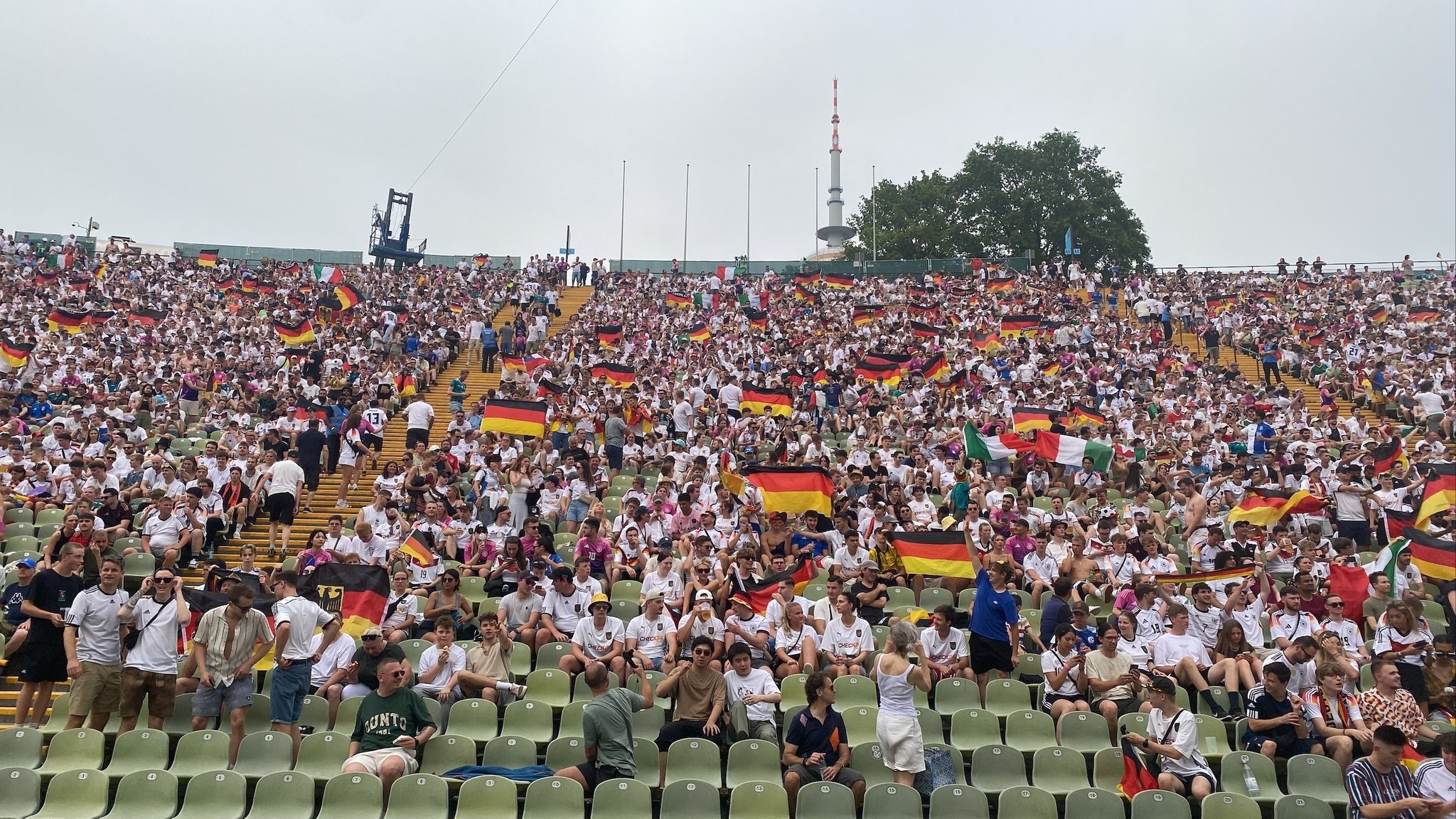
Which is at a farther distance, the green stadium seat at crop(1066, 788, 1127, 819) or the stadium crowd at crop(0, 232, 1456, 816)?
the stadium crowd at crop(0, 232, 1456, 816)

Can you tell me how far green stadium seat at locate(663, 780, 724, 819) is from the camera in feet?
26.0

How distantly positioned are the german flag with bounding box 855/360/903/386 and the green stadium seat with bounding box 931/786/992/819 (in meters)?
16.2

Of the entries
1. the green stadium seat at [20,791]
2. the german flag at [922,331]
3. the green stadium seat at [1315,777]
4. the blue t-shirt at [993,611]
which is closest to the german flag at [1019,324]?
the german flag at [922,331]

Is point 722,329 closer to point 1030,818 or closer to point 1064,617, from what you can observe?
point 1064,617

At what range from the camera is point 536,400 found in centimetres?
1794

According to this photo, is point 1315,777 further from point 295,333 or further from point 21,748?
point 295,333

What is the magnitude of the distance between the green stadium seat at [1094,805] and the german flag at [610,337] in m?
22.0

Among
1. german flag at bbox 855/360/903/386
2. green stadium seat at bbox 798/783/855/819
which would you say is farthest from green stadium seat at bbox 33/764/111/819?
german flag at bbox 855/360/903/386

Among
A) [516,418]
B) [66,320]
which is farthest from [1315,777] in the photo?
[66,320]

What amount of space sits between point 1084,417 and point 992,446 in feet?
10.9

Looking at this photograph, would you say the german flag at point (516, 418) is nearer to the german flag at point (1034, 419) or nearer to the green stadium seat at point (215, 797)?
the german flag at point (1034, 419)

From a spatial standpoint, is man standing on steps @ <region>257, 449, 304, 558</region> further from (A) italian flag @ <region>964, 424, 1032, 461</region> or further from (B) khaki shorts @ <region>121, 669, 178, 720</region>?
(A) italian flag @ <region>964, 424, 1032, 461</region>

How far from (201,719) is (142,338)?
21.5 m

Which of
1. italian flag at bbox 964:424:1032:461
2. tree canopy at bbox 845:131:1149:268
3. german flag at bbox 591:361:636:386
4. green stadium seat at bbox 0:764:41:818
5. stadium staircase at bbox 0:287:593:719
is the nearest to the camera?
green stadium seat at bbox 0:764:41:818
